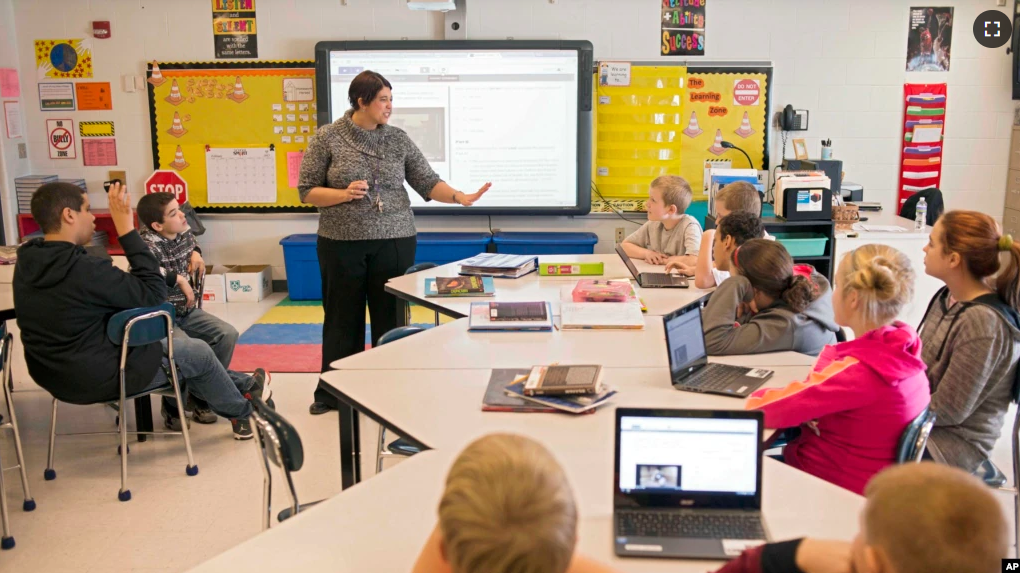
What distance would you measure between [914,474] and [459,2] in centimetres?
580

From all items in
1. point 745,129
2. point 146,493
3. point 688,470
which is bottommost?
point 146,493

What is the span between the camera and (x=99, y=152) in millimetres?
6789

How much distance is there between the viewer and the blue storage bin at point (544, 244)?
653 centimetres

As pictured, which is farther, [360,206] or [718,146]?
[718,146]

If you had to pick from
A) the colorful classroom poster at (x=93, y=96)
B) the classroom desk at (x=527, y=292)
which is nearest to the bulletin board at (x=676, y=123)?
the classroom desk at (x=527, y=292)

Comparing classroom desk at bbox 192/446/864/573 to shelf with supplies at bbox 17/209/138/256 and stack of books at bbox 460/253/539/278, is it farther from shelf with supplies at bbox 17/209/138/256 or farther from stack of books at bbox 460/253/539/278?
shelf with supplies at bbox 17/209/138/256

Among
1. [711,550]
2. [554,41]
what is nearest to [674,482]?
[711,550]

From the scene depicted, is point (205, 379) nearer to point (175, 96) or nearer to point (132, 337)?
point (132, 337)

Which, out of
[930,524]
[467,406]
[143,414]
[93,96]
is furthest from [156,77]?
[930,524]

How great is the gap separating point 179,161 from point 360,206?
3.20 meters

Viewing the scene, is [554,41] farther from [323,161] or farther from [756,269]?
[756,269]

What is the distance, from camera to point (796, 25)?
649 cm

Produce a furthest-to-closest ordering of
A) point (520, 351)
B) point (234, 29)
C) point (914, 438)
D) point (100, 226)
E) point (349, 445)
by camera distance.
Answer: point (100, 226) < point (234, 29) < point (520, 351) < point (349, 445) < point (914, 438)

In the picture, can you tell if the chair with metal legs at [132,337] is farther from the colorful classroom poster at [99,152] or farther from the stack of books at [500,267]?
the colorful classroom poster at [99,152]
